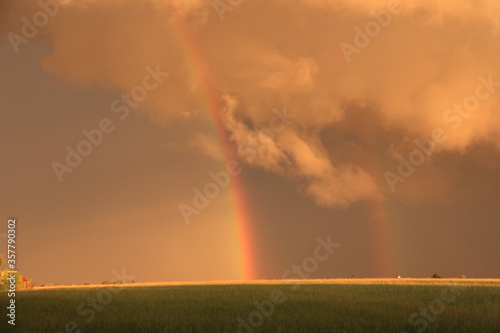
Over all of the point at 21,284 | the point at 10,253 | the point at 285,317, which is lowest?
the point at 285,317

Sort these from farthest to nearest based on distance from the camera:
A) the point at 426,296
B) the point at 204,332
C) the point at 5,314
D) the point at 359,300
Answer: the point at 426,296 < the point at 359,300 < the point at 5,314 < the point at 204,332

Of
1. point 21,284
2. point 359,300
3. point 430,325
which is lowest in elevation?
point 430,325

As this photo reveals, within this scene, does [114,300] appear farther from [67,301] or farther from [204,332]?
[204,332]

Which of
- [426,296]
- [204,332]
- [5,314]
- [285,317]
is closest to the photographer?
[204,332]

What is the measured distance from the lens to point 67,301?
33.7 m

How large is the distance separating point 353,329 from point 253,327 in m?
3.74

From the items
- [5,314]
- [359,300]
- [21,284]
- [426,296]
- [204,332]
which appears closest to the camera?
[204,332]

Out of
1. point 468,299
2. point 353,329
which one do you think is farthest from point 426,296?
point 353,329

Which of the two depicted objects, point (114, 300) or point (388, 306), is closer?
point (388, 306)

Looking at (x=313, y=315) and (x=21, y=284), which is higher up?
(x=21, y=284)

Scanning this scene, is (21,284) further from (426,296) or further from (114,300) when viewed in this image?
(426,296)

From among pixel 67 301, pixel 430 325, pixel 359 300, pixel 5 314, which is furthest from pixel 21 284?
pixel 430 325

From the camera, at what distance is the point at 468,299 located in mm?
33094

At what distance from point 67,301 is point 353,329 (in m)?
19.1
